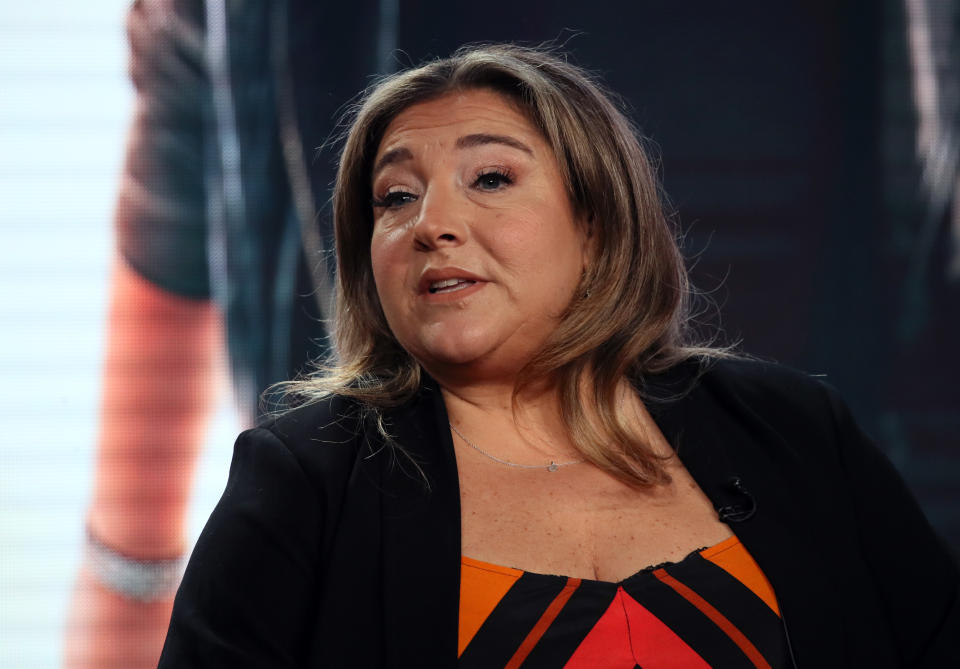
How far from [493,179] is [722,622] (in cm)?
66

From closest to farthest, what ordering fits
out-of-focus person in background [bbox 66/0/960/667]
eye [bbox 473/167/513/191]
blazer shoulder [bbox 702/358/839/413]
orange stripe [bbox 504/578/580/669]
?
orange stripe [bbox 504/578/580/669], eye [bbox 473/167/513/191], blazer shoulder [bbox 702/358/839/413], out-of-focus person in background [bbox 66/0/960/667]

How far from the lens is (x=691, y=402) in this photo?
1596 millimetres

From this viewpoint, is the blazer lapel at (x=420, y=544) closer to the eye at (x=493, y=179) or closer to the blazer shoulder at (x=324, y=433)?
the blazer shoulder at (x=324, y=433)

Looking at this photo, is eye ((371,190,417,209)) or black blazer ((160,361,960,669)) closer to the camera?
black blazer ((160,361,960,669))

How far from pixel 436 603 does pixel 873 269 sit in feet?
5.89

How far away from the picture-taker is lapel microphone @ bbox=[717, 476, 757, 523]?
1.40m

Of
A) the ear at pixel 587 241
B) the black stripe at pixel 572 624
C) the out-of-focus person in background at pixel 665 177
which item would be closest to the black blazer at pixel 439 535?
the black stripe at pixel 572 624

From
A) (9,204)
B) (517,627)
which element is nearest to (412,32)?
(9,204)

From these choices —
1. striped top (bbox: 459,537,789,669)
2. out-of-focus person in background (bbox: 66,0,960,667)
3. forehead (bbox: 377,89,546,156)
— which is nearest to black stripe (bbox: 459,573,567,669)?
striped top (bbox: 459,537,789,669)

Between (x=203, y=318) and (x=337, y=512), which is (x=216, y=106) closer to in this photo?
(x=203, y=318)

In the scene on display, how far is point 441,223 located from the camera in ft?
4.64

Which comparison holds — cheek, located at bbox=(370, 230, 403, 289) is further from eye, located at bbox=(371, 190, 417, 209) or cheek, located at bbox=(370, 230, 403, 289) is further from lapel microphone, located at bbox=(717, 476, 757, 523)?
lapel microphone, located at bbox=(717, 476, 757, 523)

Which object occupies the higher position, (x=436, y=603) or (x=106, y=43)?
(x=106, y=43)

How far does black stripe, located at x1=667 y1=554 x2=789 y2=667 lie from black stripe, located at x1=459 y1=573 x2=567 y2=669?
163 mm
